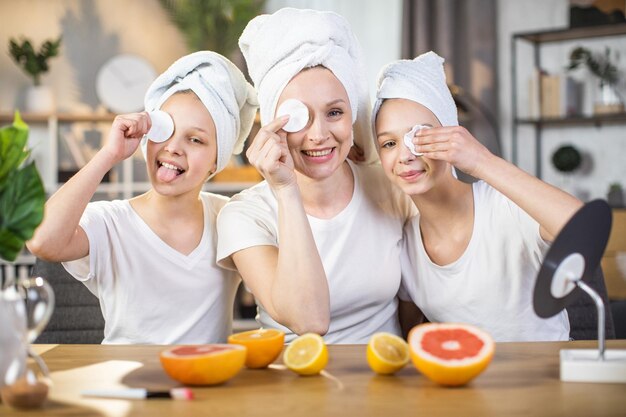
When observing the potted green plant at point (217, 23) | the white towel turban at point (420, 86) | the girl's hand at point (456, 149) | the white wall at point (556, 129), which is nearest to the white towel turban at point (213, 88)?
Result: the white towel turban at point (420, 86)

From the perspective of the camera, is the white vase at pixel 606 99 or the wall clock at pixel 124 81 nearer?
the white vase at pixel 606 99

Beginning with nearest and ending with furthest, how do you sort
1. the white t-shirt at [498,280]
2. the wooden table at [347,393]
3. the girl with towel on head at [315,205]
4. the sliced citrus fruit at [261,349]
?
1. the wooden table at [347,393]
2. the sliced citrus fruit at [261,349]
3. the girl with towel on head at [315,205]
4. the white t-shirt at [498,280]

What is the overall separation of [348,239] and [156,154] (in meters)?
0.52

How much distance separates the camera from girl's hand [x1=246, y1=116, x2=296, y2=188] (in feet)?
6.19

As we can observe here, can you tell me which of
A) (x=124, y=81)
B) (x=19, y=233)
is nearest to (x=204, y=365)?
(x=19, y=233)

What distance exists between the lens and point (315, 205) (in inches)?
84.1

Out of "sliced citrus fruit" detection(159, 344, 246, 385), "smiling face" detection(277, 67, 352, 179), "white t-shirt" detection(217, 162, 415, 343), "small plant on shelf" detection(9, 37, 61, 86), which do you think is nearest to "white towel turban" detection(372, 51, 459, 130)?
"smiling face" detection(277, 67, 352, 179)

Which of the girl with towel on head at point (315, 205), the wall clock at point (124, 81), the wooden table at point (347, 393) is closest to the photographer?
the wooden table at point (347, 393)

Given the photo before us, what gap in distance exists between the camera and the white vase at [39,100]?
521 cm

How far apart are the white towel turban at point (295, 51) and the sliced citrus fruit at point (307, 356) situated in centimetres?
79

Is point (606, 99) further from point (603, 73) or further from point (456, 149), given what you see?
point (456, 149)

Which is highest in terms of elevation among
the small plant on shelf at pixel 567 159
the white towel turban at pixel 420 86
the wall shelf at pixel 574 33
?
the wall shelf at pixel 574 33

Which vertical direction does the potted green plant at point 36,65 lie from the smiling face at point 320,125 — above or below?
above

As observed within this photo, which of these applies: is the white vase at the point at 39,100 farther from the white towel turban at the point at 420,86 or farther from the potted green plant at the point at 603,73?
the white towel turban at the point at 420,86
